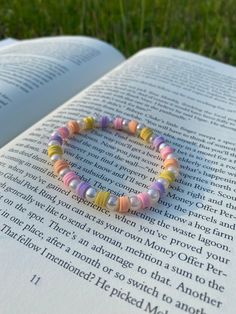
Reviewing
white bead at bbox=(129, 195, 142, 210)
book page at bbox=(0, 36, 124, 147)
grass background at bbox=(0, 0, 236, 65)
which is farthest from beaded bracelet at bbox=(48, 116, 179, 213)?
grass background at bbox=(0, 0, 236, 65)

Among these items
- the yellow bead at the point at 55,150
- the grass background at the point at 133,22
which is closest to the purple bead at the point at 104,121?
the yellow bead at the point at 55,150

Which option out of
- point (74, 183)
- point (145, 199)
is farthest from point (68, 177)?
point (145, 199)

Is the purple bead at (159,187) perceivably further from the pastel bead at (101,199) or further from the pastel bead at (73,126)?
the pastel bead at (73,126)

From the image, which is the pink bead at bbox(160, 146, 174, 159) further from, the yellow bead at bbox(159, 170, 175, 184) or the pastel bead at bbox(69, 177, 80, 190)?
the pastel bead at bbox(69, 177, 80, 190)

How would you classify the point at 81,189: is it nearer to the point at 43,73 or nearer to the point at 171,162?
the point at 171,162

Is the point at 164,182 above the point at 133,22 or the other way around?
above

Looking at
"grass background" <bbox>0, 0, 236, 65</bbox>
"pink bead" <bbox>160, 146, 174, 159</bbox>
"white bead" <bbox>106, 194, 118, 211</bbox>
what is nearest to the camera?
"white bead" <bbox>106, 194, 118, 211</bbox>
